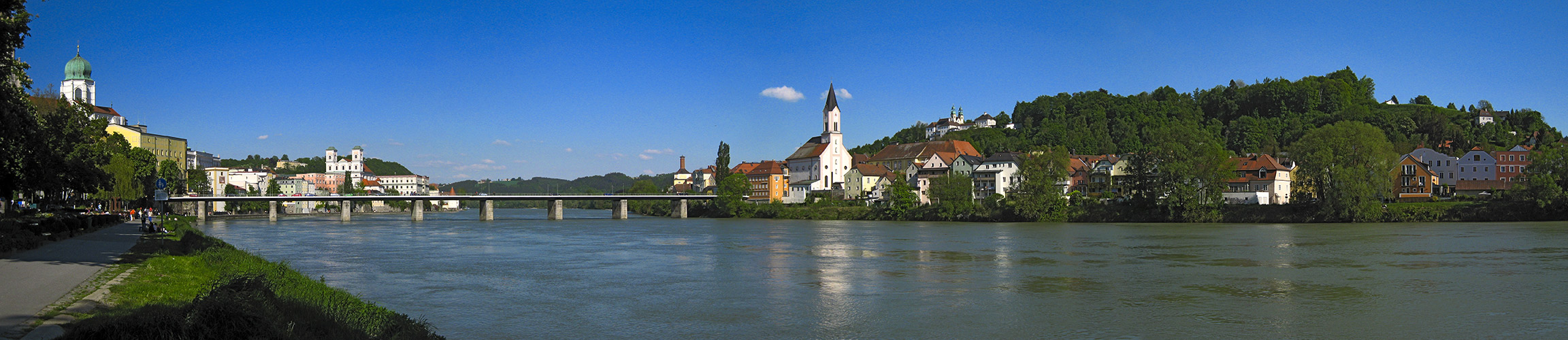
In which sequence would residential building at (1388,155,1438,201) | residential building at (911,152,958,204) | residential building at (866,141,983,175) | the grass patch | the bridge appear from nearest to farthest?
the grass patch, residential building at (1388,155,1438,201), the bridge, residential building at (911,152,958,204), residential building at (866,141,983,175)

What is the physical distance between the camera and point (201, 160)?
160 meters

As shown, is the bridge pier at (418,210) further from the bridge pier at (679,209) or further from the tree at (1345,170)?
the tree at (1345,170)

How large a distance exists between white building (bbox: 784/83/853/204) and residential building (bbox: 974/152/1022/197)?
79.9ft

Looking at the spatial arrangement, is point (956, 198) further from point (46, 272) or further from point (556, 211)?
point (46, 272)

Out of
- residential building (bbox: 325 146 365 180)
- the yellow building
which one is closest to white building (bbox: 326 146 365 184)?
residential building (bbox: 325 146 365 180)

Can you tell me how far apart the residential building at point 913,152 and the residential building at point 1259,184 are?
127 feet

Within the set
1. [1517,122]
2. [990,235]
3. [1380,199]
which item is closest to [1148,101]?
[1517,122]

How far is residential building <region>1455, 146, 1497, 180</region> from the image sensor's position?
266 ft

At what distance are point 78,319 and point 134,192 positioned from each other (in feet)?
182

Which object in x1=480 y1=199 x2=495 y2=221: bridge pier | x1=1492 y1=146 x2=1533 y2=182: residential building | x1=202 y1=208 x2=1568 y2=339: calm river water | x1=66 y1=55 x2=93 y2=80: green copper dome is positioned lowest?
x1=202 y1=208 x2=1568 y2=339: calm river water

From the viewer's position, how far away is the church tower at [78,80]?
10369 centimetres

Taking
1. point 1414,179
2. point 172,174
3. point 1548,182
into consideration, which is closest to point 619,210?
point 172,174

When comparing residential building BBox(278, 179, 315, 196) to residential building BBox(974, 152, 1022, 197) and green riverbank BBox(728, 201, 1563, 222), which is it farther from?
residential building BBox(974, 152, 1022, 197)

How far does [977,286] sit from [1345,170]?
43942 millimetres
